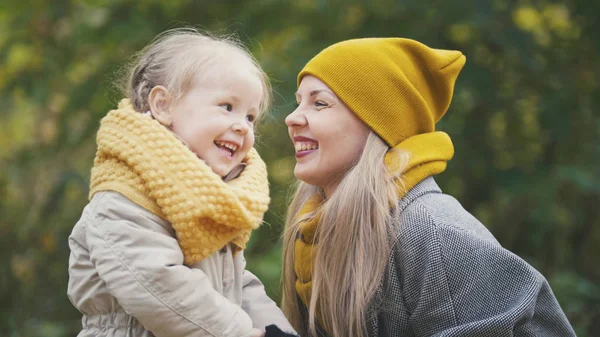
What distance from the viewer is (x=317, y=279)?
272 centimetres

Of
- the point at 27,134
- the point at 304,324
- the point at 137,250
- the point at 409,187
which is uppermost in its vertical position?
the point at 137,250

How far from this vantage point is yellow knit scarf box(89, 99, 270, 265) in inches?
91.2

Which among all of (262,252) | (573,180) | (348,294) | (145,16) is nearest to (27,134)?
(145,16)

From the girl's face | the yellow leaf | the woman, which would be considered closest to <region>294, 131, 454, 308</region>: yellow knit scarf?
the woman

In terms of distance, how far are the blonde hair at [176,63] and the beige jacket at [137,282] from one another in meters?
0.40

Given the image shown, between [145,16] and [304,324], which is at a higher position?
[145,16]

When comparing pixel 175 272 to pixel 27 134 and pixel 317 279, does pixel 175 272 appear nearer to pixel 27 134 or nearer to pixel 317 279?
pixel 317 279

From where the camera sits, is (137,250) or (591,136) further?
(591,136)

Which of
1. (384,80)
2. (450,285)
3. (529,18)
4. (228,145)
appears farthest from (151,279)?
(529,18)

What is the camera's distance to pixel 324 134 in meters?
2.78

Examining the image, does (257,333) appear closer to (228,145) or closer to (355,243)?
(355,243)

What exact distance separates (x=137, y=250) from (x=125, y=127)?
39 cm

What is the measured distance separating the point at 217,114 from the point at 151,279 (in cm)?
55

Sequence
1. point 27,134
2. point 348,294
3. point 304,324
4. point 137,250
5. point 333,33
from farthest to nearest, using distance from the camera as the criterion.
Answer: point 27,134 < point 333,33 < point 304,324 < point 348,294 < point 137,250
